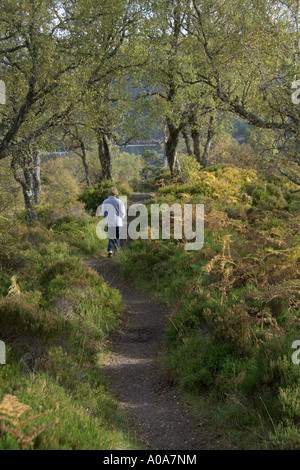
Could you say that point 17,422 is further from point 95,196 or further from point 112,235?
point 95,196

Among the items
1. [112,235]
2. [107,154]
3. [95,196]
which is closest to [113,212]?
[112,235]

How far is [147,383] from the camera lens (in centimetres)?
601

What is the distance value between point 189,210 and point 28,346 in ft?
24.0

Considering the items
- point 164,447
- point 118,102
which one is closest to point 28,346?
point 164,447

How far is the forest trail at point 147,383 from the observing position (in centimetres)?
457

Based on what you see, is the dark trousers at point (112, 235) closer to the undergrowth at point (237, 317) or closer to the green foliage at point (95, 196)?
the undergrowth at point (237, 317)

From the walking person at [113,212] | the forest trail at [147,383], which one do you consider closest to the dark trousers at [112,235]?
the walking person at [113,212]

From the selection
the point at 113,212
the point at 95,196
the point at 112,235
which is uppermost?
the point at 95,196

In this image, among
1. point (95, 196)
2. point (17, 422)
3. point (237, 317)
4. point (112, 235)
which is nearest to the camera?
point (17, 422)

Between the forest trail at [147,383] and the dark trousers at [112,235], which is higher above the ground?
the dark trousers at [112,235]

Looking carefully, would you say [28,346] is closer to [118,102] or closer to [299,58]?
[299,58]

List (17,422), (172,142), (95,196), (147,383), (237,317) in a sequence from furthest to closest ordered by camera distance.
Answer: (172,142) < (95,196) < (147,383) < (237,317) < (17,422)

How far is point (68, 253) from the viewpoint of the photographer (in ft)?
41.2

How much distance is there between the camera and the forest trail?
180 inches
